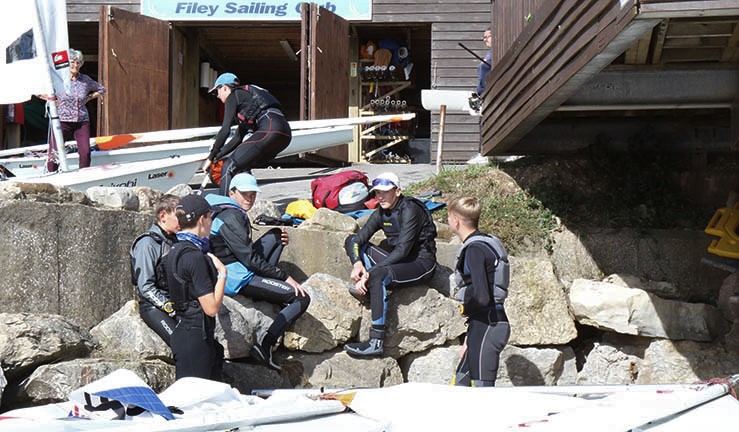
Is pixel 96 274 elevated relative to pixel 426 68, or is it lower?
lower

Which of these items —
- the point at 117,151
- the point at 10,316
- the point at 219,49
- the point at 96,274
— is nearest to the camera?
the point at 10,316

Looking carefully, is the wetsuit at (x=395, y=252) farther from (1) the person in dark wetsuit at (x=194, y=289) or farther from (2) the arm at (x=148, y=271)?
(1) the person in dark wetsuit at (x=194, y=289)

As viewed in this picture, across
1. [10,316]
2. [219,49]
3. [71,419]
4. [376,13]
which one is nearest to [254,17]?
[376,13]

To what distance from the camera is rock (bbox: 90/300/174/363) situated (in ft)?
20.5

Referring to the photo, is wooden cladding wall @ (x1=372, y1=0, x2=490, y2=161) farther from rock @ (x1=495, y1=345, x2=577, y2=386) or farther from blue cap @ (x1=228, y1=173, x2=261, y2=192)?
blue cap @ (x1=228, y1=173, x2=261, y2=192)

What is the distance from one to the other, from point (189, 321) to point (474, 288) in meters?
1.70

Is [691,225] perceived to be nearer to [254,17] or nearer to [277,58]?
[254,17]

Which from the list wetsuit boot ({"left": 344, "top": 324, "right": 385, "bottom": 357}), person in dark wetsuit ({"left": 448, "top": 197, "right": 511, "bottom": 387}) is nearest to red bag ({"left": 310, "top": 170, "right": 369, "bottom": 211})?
wetsuit boot ({"left": 344, "top": 324, "right": 385, "bottom": 357})

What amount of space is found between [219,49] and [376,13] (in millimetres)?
4147

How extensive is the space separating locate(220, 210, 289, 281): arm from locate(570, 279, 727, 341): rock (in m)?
2.83

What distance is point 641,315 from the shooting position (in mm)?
8281

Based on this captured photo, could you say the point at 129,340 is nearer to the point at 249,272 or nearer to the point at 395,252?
the point at 249,272

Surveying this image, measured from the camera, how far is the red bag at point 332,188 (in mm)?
9516

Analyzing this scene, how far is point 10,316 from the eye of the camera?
19.3 ft
